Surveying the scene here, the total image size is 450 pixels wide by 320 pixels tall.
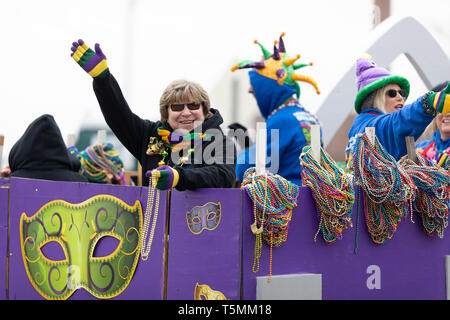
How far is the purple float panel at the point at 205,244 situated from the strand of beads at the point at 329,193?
17.8 inches

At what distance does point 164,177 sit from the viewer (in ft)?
8.68

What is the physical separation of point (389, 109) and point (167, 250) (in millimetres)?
1900

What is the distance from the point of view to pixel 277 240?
9.25ft

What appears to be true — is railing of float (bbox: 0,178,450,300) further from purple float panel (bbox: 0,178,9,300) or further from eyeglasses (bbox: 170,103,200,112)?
eyeglasses (bbox: 170,103,200,112)

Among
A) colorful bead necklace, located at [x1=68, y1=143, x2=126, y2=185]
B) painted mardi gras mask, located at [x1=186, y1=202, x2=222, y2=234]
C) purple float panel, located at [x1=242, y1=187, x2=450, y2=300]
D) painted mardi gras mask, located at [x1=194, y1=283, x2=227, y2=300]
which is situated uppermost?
colorful bead necklace, located at [x1=68, y1=143, x2=126, y2=185]

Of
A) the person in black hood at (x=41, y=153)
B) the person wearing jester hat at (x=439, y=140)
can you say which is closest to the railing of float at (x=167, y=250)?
the person in black hood at (x=41, y=153)

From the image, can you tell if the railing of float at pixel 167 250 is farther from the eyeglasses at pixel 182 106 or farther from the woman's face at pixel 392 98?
the woman's face at pixel 392 98

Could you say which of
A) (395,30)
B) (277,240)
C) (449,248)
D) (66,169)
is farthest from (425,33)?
(277,240)

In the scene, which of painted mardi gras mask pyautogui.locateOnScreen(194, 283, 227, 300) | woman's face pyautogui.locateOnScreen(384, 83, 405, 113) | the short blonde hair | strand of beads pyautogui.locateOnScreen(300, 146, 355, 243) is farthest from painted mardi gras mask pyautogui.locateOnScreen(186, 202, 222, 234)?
woman's face pyautogui.locateOnScreen(384, 83, 405, 113)

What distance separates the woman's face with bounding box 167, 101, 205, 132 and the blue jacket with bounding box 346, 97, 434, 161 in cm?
87

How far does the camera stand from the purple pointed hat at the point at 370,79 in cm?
391

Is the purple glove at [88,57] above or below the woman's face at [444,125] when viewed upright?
above

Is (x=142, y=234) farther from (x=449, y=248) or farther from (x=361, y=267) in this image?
(x=449, y=248)

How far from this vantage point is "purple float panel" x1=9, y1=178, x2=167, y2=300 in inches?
115
